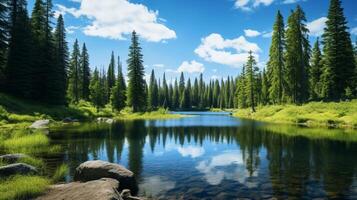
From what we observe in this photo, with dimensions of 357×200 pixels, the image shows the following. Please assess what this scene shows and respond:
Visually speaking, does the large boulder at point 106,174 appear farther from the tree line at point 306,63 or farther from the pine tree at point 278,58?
the pine tree at point 278,58

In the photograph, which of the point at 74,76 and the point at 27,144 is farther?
the point at 74,76

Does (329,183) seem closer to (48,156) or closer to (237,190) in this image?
(237,190)

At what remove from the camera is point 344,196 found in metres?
12.0

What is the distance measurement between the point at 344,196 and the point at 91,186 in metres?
9.48

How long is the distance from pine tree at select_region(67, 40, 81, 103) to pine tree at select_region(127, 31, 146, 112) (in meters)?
13.1

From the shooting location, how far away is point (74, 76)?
84312mm

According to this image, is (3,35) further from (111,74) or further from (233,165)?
(111,74)

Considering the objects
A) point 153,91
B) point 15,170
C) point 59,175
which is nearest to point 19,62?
point 59,175

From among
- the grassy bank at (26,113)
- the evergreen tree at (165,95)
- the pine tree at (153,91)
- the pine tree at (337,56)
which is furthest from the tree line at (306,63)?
the evergreen tree at (165,95)

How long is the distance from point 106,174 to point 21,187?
10.9 ft

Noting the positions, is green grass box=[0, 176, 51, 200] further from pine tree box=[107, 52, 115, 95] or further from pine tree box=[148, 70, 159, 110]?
pine tree box=[148, 70, 159, 110]

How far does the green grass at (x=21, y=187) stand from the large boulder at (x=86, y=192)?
0.36 metres

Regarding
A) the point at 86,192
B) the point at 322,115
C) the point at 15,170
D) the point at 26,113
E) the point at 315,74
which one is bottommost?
the point at 86,192

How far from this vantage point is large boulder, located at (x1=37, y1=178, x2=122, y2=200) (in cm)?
976
